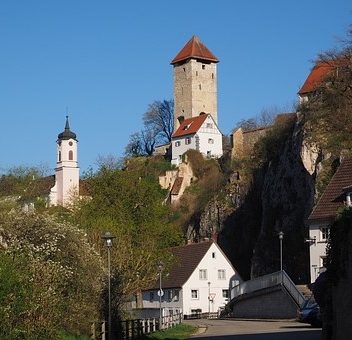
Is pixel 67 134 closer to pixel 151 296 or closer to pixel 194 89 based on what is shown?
pixel 194 89

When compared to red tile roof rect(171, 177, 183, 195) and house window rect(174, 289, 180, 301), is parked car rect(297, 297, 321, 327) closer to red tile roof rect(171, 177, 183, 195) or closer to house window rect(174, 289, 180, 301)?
house window rect(174, 289, 180, 301)

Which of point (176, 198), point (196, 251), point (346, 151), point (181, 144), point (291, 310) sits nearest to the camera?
point (291, 310)

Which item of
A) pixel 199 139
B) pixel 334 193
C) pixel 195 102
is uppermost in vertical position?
pixel 195 102

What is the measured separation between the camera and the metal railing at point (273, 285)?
165 feet

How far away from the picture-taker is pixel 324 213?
53344 millimetres

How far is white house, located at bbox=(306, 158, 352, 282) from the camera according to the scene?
52.8 m

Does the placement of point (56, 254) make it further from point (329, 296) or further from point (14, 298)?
point (329, 296)

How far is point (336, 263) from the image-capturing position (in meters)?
22.3

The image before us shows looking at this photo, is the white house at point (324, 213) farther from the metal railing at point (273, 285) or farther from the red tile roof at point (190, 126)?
the red tile roof at point (190, 126)

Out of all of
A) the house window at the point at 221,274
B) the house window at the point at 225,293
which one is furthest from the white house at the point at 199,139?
the house window at the point at 221,274

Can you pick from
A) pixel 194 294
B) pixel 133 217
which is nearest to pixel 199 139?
pixel 194 294

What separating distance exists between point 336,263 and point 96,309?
1443cm

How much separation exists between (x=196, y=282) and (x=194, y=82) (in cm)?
6028

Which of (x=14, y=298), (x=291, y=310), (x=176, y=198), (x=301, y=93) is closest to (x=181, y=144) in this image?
(x=176, y=198)
